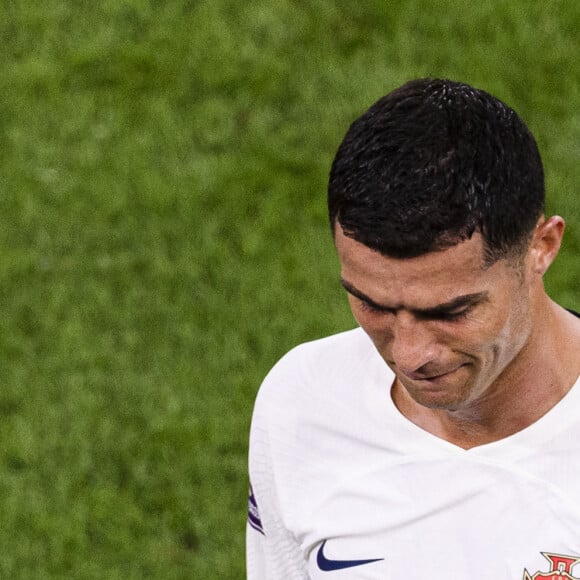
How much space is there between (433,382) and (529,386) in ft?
0.94

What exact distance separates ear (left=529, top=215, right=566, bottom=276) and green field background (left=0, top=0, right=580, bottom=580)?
298 cm

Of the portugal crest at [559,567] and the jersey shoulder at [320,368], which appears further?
the jersey shoulder at [320,368]

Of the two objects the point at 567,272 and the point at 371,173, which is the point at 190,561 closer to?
the point at 567,272

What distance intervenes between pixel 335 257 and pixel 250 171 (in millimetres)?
701

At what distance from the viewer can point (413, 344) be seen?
2492 millimetres

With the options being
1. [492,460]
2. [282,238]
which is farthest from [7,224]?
[492,460]

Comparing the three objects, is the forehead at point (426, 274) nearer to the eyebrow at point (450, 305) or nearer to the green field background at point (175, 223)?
the eyebrow at point (450, 305)

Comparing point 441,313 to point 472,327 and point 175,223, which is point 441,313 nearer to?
point 472,327

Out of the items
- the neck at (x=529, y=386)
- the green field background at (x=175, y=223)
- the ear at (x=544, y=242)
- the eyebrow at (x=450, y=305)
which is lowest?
the neck at (x=529, y=386)

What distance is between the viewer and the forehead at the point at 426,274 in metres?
2.39

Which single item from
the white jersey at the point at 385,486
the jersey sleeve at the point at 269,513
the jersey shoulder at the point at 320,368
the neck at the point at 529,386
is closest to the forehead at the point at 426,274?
the neck at the point at 529,386

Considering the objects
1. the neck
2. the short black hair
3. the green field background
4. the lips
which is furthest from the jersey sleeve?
the green field background

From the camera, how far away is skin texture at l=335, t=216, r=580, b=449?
95.2 inches

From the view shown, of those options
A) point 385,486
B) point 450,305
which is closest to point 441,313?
point 450,305
